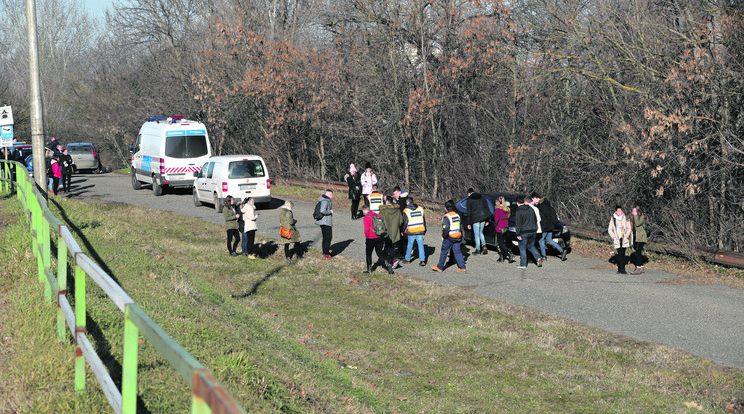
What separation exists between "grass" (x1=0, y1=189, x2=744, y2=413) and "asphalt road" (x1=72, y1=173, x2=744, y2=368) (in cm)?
55

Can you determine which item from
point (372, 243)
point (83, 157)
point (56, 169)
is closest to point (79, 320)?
point (372, 243)

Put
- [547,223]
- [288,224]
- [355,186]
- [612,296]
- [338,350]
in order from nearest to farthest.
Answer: [338,350] → [612,296] → [288,224] → [547,223] → [355,186]

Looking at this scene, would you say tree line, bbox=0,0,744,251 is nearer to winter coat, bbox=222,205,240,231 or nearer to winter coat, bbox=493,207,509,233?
winter coat, bbox=493,207,509,233

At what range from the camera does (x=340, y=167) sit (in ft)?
99.9

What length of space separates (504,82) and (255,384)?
17193 mm

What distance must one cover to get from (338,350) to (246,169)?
12714 millimetres

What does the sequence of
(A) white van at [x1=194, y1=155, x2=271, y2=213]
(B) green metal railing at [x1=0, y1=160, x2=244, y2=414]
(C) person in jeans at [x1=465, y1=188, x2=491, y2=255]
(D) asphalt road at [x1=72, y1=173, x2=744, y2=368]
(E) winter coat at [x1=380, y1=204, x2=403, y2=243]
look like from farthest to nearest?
(A) white van at [x1=194, y1=155, x2=271, y2=213] < (C) person in jeans at [x1=465, y1=188, x2=491, y2=255] < (E) winter coat at [x1=380, y1=204, x2=403, y2=243] < (D) asphalt road at [x1=72, y1=173, x2=744, y2=368] < (B) green metal railing at [x1=0, y1=160, x2=244, y2=414]

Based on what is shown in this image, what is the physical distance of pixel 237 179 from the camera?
68.4 ft

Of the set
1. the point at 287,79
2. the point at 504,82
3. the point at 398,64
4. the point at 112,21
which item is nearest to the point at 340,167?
the point at 287,79

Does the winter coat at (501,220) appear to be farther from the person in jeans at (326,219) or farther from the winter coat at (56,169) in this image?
the winter coat at (56,169)

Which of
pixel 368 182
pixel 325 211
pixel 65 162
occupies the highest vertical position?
pixel 65 162

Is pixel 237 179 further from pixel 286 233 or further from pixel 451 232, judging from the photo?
pixel 451 232

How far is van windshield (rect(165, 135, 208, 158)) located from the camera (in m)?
24.6

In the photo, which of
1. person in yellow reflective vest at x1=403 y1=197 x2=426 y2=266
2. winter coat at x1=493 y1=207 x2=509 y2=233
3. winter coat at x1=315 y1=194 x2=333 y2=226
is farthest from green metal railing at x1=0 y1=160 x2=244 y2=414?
winter coat at x1=493 y1=207 x2=509 y2=233
